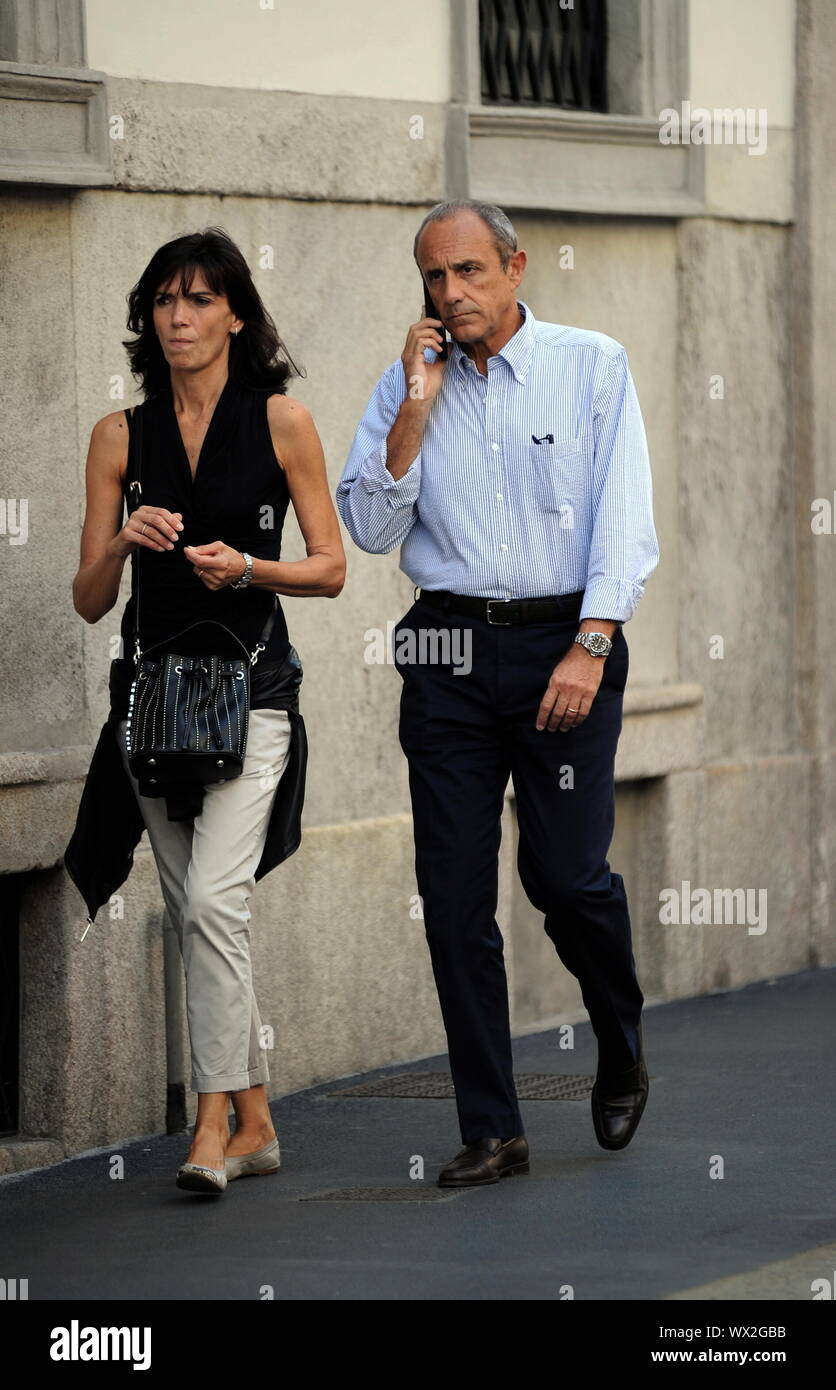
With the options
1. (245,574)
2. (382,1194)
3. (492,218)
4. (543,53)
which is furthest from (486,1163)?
(543,53)

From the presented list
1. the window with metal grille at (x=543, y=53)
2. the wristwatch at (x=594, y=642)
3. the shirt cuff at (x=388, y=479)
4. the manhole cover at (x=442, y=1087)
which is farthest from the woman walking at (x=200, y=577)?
the window with metal grille at (x=543, y=53)

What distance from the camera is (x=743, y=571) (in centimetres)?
969

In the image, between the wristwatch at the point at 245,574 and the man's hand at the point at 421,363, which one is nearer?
the wristwatch at the point at 245,574

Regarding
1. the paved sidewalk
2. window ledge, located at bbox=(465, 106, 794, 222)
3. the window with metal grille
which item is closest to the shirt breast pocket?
the paved sidewalk

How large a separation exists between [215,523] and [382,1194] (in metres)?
1.58

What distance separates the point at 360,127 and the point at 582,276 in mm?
1310

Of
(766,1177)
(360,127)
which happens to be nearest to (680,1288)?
(766,1177)

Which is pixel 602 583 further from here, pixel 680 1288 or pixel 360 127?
pixel 360 127

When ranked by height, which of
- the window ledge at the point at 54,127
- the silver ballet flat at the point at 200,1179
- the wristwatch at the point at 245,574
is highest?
the window ledge at the point at 54,127

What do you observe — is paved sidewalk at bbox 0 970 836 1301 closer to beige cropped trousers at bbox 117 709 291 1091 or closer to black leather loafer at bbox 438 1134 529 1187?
black leather loafer at bbox 438 1134 529 1187

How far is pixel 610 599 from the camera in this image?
5.90 meters

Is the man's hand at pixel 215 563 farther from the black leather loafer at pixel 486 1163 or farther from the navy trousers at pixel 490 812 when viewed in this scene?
the black leather loafer at pixel 486 1163

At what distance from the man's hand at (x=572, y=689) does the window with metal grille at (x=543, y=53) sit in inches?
135

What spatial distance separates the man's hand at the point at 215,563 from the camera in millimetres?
5688
